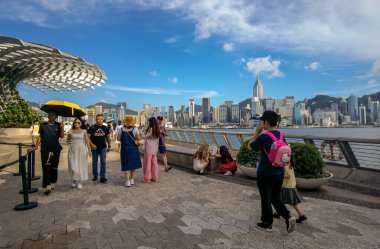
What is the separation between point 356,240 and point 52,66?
33015 millimetres

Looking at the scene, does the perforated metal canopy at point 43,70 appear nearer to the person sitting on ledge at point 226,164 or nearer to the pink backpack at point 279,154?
the person sitting on ledge at point 226,164

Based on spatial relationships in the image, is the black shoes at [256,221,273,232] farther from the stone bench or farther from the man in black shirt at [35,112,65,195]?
the stone bench

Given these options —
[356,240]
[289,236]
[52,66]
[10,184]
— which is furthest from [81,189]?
[52,66]

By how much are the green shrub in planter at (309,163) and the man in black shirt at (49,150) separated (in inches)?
221

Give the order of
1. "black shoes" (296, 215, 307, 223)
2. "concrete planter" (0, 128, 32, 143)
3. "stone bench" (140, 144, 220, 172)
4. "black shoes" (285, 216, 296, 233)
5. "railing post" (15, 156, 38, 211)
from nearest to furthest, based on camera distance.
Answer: "black shoes" (285, 216, 296, 233) → "black shoes" (296, 215, 307, 223) → "railing post" (15, 156, 38, 211) → "stone bench" (140, 144, 220, 172) → "concrete planter" (0, 128, 32, 143)

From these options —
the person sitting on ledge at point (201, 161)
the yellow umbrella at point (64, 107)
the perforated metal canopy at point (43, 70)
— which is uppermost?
the perforated metal canopy at point (43, 70)

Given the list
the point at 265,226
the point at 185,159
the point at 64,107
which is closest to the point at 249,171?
the point at 185,159

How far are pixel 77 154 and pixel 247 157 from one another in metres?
4.57

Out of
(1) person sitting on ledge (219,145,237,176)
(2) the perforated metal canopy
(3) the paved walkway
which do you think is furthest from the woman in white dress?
(2) the perforated metal canopy

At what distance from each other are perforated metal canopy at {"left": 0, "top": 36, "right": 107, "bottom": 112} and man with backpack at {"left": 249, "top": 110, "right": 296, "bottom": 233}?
19952 mm

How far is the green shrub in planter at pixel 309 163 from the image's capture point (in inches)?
237

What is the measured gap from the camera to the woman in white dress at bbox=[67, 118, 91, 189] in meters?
6.26

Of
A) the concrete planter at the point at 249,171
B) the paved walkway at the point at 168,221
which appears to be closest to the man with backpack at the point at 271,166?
the paved walkway at the point at 168,221

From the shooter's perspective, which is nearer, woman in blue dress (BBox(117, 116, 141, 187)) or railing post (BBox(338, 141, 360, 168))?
woman in blue dress (BBox(117, 116, 141, 187))
